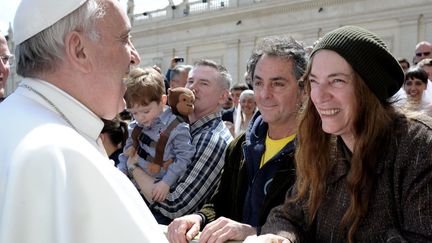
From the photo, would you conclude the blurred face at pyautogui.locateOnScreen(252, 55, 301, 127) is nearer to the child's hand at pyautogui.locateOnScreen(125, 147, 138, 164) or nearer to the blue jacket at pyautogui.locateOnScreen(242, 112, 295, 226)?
the blue jacket at pyautogui.locateOnScreen(242, 112, 295, 226)

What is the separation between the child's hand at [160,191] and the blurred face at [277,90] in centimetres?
86

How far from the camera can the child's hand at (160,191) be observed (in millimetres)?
3164

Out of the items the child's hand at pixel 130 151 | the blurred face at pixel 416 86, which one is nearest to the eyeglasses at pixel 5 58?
the child's hand at pixel 130 151

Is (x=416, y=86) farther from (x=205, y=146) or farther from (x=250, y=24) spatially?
(x=250, y=24)

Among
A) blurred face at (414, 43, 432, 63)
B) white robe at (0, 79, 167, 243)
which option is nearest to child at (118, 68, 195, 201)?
white robe at (0, 79, 167, 243)

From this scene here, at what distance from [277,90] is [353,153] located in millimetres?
879

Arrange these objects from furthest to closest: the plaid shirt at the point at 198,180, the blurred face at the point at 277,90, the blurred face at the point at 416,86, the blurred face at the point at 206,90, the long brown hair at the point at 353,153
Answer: the blurred face at the point at 416,86 < the blurred face at the point at 206,90 < the plaid shirt at the point at 198,180 < the blurred face at the point at 277,90 < the long brown hair at the point at 353,153

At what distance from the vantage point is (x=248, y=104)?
23.5 feet

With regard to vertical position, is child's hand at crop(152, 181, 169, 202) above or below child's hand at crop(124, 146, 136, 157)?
below

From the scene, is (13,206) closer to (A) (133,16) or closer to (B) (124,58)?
(B) (124,58)

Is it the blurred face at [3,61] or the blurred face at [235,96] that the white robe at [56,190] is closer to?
the blurred face at [3,61]

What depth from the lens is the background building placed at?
55.3 ft

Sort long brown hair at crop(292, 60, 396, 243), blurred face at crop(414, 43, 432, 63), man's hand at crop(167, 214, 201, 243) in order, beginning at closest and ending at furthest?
long brown hair at crop(292, 60, 396, 243) → man's hand at crop(167, 214, 201, 243) → blurred face at crop(414, 43, 432, 63)

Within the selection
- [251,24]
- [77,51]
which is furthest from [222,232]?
[251,24]
